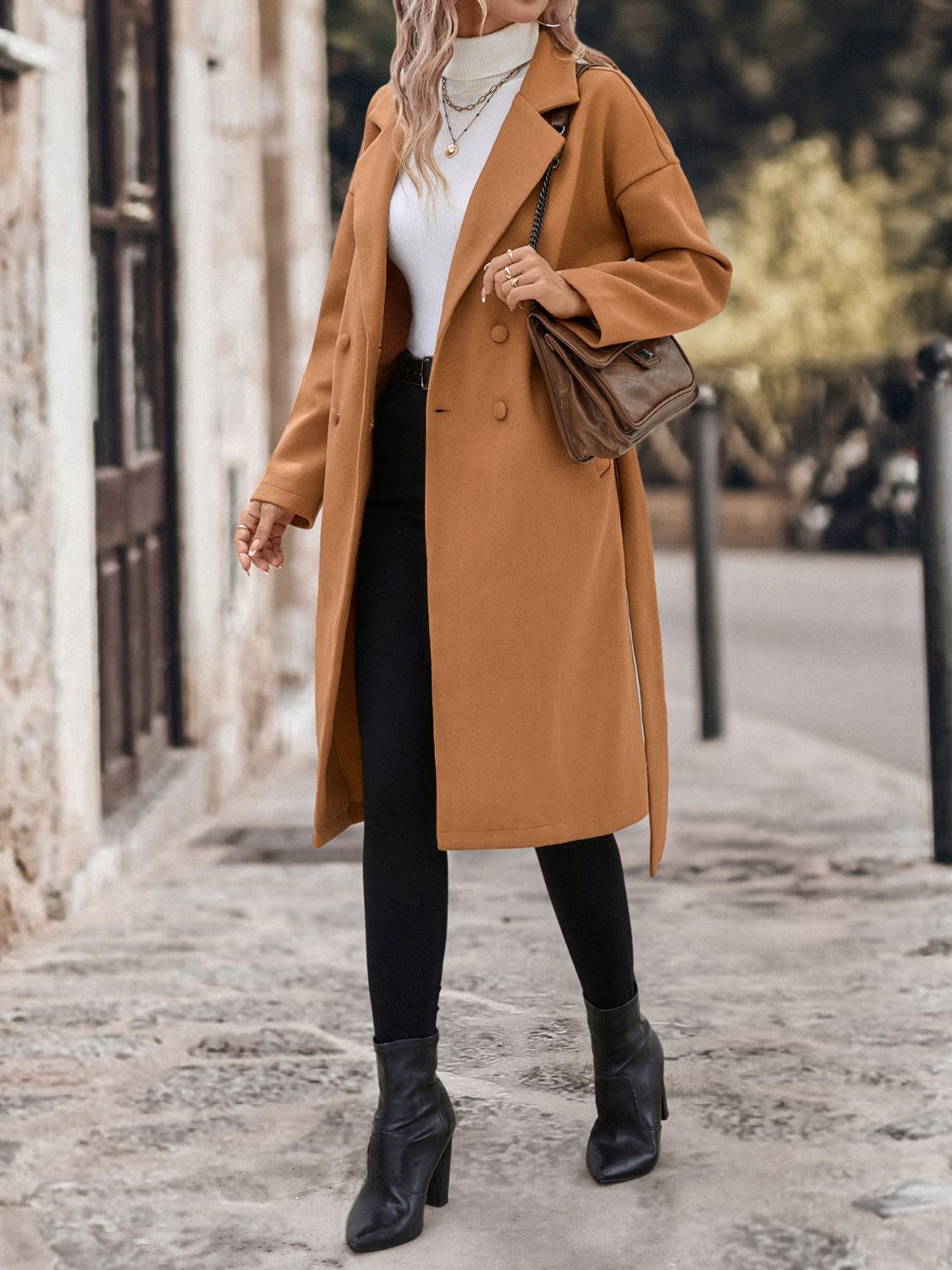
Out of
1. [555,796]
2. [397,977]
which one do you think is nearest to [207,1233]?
[397,977]

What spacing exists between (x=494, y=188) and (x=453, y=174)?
0.09 m

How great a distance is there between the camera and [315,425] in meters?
3.00

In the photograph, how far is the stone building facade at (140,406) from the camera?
14.5ft

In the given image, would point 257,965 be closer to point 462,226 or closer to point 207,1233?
point 207,1233

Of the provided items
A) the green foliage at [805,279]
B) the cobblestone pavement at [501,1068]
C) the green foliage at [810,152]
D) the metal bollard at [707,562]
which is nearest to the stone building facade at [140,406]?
the cobblestone pavement at [501,1068]

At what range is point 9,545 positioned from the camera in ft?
14.1

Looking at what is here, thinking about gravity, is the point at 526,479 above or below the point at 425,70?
below

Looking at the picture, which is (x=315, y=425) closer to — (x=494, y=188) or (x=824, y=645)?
(x=494, y=188)

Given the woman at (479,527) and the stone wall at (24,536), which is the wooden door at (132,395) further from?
the woman at (479,527)

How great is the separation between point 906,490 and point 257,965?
39.5 ft

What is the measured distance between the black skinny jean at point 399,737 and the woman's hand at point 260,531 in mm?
205

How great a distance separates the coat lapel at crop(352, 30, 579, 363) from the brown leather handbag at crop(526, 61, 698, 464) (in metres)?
0.07

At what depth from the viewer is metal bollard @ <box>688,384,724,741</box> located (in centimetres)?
720

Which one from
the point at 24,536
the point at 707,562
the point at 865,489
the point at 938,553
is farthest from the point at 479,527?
the point at 865,489
